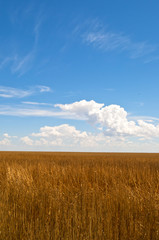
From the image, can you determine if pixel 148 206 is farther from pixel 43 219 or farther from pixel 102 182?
pixel 102 182

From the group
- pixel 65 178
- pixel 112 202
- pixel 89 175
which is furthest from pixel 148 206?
pixel 89 175

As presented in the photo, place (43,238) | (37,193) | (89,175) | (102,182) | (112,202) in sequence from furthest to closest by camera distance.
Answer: (89,175) < (102,182) < (37,193) < (112,202) < (43,238)

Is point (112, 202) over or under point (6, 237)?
over

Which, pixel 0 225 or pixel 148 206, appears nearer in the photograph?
pixel 0 225

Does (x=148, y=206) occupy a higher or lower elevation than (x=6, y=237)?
higher

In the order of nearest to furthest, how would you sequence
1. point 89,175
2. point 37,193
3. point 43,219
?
point 43,219 < point 37,193 < point 89,175

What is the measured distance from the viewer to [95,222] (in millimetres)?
3061

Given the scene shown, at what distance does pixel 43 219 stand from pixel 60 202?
0.60 meters

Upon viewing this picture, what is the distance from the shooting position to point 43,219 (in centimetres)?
350

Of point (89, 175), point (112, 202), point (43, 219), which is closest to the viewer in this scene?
point (43, 219)

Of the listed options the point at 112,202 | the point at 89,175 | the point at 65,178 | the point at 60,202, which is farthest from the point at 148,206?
the point at 89,175

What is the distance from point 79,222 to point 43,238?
1.85 ft

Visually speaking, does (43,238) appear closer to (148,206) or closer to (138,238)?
(138,238)

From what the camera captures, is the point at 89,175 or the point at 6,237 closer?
the point at 6,237
